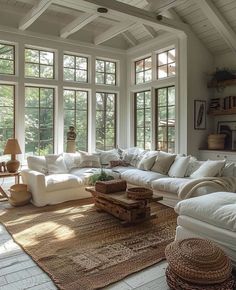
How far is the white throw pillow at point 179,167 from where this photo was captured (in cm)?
471

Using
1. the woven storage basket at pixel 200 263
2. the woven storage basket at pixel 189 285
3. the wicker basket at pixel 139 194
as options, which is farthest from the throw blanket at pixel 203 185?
the woven storage basket at pixel 189 285

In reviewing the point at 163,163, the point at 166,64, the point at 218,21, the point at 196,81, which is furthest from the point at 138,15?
the point at 163,163

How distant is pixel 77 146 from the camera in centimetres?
662

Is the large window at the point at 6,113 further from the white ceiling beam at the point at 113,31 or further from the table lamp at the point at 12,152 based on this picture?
the white ceiling beam at the point at 113,31

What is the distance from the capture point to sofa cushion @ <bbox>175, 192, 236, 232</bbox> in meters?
2.30

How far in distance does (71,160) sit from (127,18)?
2.86 metres

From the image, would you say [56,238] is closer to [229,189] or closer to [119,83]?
[229,189]

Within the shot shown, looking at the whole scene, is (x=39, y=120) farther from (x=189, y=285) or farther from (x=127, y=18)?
(x=189, y=285)

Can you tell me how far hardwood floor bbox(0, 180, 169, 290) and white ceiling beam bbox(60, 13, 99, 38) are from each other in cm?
406

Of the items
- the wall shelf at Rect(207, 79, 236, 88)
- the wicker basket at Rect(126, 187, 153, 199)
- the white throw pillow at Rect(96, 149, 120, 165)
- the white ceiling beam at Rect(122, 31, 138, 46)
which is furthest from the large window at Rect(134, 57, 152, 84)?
the wicker basket at Rect(126, 187, 153, 199)

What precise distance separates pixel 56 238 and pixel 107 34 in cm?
459

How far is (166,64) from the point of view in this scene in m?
6.30

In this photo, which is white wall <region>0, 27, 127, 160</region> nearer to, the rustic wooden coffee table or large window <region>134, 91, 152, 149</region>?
large window <region>134, 91, 152, 149</region>

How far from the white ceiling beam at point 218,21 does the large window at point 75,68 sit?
9.38 ft
